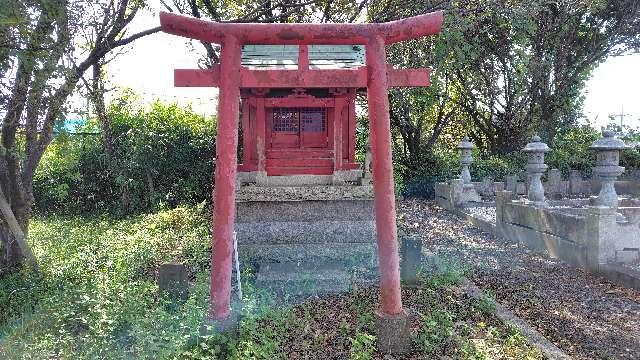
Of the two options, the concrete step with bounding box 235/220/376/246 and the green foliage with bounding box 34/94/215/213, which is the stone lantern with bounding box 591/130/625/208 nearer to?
the concrete step with bounding box 235/220/376/246

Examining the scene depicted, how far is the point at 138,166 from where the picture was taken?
14.8m

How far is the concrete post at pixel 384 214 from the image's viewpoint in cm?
483

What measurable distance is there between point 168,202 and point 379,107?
11656 millimetres

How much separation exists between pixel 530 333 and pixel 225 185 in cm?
358

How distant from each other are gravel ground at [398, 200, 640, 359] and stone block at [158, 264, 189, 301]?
4097mm

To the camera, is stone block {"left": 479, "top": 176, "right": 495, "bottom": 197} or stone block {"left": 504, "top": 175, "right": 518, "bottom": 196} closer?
stone block {"left": 504, "top": 175, "right": 518, "bottom": 196}

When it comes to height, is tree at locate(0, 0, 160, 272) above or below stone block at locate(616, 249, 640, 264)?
above

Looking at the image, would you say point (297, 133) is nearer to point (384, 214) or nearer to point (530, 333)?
point (384, 214)

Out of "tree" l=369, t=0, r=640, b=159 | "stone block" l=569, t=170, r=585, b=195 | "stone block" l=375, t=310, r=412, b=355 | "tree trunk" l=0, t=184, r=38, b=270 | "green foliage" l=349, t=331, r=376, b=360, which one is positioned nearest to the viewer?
"green foliage" l=349, t=331, r=376, b=360

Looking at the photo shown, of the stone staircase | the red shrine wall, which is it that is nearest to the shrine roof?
the red shrine wall

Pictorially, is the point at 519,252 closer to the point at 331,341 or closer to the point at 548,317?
the point at 548,317

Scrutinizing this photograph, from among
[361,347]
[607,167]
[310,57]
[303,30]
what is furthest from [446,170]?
[361,347]

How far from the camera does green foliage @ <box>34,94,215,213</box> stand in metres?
15.0

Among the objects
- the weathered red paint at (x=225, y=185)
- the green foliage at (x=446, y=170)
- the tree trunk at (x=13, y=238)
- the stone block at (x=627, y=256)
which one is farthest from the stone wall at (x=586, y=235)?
the tree trunk at (x=13, y=238)
